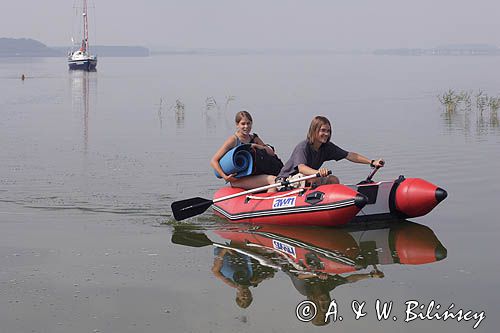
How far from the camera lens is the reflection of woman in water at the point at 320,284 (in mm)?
6938

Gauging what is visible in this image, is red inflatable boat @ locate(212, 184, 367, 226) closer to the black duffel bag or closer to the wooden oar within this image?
the wooden oar

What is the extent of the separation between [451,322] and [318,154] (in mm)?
3632

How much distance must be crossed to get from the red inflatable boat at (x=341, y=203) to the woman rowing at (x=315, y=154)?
21 cm

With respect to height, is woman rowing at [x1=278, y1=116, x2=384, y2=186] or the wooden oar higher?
woman rowing at [x1=278, y1=116, x2=384, y2=186]

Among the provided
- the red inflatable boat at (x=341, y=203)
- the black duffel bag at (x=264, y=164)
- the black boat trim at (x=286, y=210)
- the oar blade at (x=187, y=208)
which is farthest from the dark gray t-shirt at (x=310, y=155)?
the oar blade at (x=187, y=208)

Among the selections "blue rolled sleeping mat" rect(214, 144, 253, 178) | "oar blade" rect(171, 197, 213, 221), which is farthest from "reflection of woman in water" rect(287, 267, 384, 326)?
"blue rolled sleeping mat" rect(214, 144, 253, 178)

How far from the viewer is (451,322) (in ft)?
21.5

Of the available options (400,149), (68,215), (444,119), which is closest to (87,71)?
(444,119)

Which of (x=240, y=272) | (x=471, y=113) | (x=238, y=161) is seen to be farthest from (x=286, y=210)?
(x=471, y=113)

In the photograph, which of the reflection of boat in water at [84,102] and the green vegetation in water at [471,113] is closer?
the green vegetation in water at [471,113]

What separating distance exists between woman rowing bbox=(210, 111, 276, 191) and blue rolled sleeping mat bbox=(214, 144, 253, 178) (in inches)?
2.1

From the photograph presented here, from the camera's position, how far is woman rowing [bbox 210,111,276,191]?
10.3 meters

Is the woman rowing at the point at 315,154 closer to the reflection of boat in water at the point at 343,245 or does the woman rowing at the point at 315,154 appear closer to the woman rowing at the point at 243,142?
the woman rowing at the point at 243,142

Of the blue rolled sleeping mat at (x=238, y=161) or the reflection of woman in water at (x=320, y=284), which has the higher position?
the blue rolled sleeping mat at (x=238, y=161)
